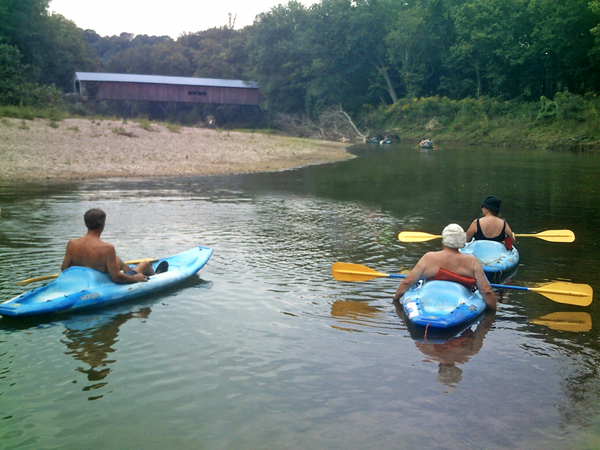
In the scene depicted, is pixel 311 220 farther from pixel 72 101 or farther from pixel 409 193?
pixel 72 101

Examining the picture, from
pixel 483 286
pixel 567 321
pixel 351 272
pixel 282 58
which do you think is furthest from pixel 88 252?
pixel 282 58

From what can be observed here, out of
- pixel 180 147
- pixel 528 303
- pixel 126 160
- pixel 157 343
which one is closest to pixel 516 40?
pixel 180 147

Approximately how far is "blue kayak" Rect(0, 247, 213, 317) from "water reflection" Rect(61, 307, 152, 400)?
0.23 metres

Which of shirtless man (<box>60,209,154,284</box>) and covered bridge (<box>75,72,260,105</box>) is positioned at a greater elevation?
covered bridge (<box>75,72,260,105</box>)

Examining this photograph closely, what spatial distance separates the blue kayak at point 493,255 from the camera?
8711 millimetres

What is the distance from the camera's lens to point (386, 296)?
783 centimetres

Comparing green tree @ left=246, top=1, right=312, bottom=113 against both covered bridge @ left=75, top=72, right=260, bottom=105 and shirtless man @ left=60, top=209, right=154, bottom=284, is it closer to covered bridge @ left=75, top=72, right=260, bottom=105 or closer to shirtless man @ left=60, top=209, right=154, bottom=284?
covered bridge @ left=75, top=72, right=260, bottom=105

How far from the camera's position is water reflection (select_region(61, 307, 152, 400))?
5441 millimetres

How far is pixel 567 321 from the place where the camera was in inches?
275

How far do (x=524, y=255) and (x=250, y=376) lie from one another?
6723 mm

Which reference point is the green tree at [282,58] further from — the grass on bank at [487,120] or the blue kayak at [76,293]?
the blue kayak at [76,293]

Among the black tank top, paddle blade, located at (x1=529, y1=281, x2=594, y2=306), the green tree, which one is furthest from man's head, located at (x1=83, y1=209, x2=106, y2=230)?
the green tree

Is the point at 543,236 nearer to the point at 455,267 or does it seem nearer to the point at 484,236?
the point at 484,236

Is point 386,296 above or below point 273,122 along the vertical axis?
below
